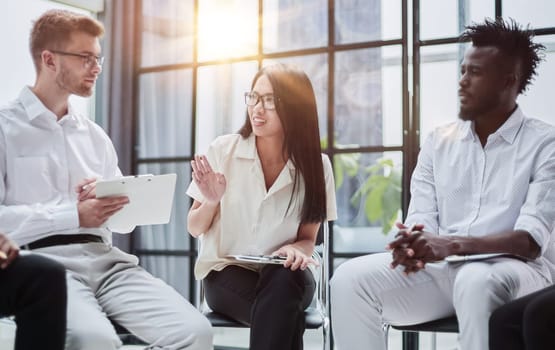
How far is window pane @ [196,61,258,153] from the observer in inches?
151

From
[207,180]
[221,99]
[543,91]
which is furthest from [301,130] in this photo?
[221,99]

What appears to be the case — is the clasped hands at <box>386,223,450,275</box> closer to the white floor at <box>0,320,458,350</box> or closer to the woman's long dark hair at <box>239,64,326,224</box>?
the woman's long dark hair at <box>239,64,326,224</box>

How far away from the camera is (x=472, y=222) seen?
7.86ft

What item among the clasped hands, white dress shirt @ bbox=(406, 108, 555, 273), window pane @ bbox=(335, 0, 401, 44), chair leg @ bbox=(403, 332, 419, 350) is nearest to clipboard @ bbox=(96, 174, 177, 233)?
the clasped hands

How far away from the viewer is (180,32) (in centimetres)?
405

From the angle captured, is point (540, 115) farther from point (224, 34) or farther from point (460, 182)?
point (224, 34)

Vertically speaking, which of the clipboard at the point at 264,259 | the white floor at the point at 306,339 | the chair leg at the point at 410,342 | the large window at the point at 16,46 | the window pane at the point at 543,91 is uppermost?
the large window at the point at 16,46

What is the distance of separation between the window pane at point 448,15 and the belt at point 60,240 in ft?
6.01

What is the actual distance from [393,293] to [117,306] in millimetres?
892

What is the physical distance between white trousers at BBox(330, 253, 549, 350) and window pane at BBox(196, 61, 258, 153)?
168cm

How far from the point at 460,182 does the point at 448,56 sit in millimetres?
1006

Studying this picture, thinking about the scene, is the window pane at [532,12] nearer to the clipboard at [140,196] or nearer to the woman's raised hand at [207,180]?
→ the woman's raised hand at [207,180]

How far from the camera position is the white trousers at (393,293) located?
2184mm

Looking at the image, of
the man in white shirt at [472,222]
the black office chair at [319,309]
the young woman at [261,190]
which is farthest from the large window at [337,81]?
the young woman at [261,190]
